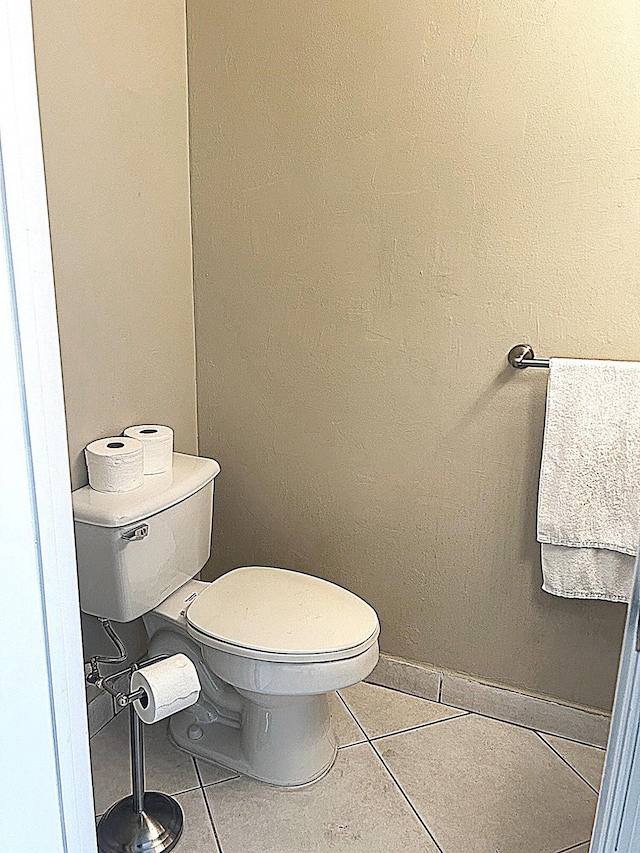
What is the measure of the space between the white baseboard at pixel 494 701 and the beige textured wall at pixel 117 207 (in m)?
0.85

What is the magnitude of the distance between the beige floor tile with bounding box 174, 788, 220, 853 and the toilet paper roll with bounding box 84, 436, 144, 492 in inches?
28.9

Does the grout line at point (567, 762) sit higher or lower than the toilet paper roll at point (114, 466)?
lower

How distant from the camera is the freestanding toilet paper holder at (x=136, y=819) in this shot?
1.55m

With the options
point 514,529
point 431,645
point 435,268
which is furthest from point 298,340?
point 431,645

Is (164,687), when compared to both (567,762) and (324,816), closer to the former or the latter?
(324,816)

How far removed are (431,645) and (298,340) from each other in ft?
3.02

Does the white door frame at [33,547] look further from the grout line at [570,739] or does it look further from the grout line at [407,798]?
the grout line at [570,739]

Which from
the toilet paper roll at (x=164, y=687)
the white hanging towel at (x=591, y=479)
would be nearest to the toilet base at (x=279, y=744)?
the toilet paper roll at (x=164, y=687)

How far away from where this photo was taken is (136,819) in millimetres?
1597

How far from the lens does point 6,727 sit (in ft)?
2.58

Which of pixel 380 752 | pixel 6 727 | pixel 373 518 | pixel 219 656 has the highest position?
pixel 6 727

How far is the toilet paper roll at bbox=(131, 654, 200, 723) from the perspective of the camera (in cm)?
140

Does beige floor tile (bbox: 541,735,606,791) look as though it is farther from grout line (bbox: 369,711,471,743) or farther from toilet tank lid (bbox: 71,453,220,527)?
toilet tank lid (bbox: 71,453,220,527)

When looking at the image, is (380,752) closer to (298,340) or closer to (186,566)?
(186,566)
